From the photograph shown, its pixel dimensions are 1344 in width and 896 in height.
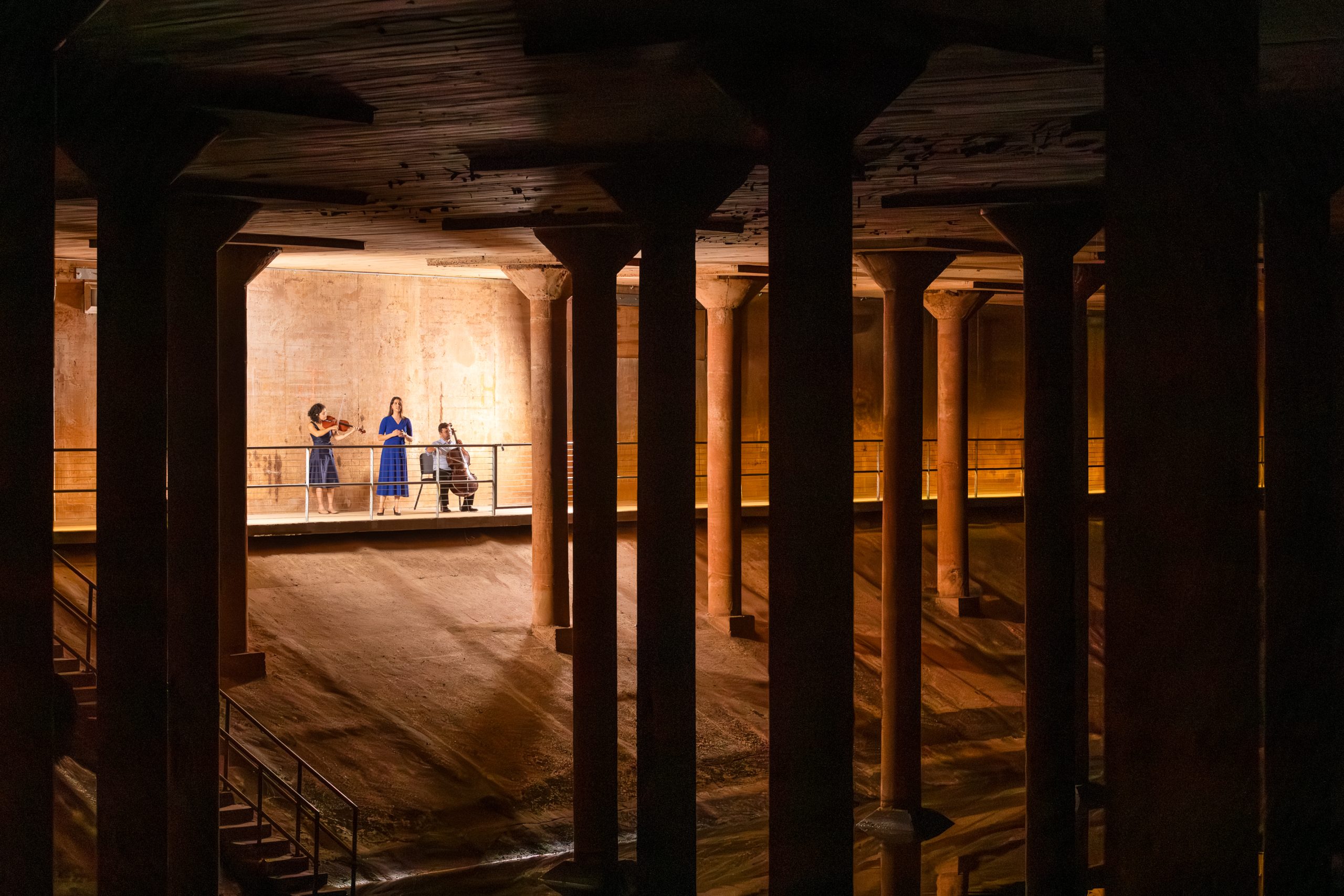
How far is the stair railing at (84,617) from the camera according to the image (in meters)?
13.1

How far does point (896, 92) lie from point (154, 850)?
272 inches

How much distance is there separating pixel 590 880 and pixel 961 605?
11.7 meters

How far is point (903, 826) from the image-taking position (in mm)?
14688

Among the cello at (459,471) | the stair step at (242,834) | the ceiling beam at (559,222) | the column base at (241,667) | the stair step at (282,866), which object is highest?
the ceiling beam at (559,222)

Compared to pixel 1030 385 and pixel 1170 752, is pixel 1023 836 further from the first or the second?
pixel 1170 752

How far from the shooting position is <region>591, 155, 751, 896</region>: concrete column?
10.2 metres

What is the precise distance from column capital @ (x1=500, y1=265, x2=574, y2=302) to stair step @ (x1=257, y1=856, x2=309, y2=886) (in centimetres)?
896

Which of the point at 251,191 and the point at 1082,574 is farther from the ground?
the point at 251,191

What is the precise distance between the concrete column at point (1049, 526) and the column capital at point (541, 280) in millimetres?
7466

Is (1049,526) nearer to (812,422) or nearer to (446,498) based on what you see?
(812,422)

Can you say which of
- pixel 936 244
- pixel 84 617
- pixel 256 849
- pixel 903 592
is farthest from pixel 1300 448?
pixel 84 617

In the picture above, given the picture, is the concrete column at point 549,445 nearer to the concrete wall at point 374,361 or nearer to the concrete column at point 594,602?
the concrete wall at point 374,361

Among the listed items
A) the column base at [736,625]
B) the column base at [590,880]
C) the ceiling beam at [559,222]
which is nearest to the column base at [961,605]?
the column base at [736,625]

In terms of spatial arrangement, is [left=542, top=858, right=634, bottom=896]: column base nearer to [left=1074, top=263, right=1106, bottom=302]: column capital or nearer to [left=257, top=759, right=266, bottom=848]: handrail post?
[left=257, top=759, right=266, bottom=848]: handrail post
